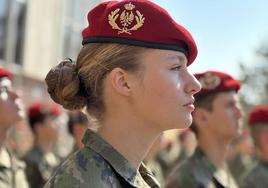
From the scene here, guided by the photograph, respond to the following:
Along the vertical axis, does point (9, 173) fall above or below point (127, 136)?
below

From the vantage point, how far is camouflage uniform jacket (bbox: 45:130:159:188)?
178cm

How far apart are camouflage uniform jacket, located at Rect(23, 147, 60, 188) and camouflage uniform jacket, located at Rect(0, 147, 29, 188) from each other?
54.4 inches

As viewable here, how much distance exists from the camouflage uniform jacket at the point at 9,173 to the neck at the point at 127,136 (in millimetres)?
2008

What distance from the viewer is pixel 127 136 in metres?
1.97

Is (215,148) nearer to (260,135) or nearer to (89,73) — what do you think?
(260,135)

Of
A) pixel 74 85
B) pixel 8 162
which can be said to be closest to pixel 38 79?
pixel 8 162

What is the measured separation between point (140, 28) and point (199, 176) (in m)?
1.94

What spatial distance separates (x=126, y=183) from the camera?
1.88m

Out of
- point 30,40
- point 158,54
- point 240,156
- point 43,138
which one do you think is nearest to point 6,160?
point 158,54

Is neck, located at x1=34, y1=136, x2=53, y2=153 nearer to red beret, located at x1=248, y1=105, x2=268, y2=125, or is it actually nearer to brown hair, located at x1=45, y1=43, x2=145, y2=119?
red beret, located at x1=248, y1=105, x2=268, y2=125

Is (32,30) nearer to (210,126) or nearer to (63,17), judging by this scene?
(63,17)

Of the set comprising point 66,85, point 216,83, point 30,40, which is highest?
point 66,85

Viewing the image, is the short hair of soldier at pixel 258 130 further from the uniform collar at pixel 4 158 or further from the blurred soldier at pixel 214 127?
the uniform collar at pixel 4 158

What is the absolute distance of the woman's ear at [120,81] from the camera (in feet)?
6.41
